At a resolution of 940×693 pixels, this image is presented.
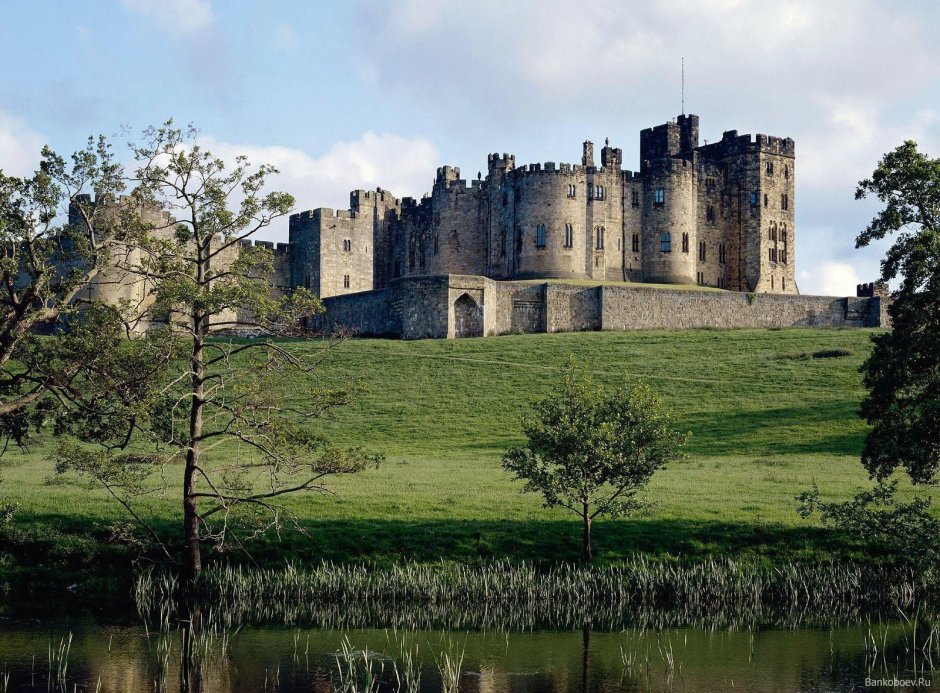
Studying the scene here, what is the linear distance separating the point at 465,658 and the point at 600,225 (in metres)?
68.2

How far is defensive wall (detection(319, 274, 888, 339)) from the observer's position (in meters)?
70.5

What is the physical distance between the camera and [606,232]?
86875 mm

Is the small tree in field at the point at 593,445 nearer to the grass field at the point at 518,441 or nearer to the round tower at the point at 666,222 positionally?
the grass field at the point at 518,441

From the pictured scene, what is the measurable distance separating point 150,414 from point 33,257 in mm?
4640

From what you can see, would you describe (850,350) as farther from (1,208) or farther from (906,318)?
(1,208)

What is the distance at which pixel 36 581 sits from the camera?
2670 cm

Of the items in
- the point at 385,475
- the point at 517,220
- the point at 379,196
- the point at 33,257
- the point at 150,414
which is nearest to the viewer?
the point at 33,257

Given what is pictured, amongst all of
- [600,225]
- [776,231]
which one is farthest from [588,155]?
[776,231]

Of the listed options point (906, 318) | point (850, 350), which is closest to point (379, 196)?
point (850, 350)

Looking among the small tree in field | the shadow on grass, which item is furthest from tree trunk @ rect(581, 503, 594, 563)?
the shadow on grass

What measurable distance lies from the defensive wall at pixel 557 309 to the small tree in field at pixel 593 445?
40.9 meters

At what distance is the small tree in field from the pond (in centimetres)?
547

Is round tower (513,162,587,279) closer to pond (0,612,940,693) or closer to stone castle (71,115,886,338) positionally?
stone castle (71,115,886,338)

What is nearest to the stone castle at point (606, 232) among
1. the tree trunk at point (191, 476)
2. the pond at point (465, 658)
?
the tree trunk at point (191, 476)
